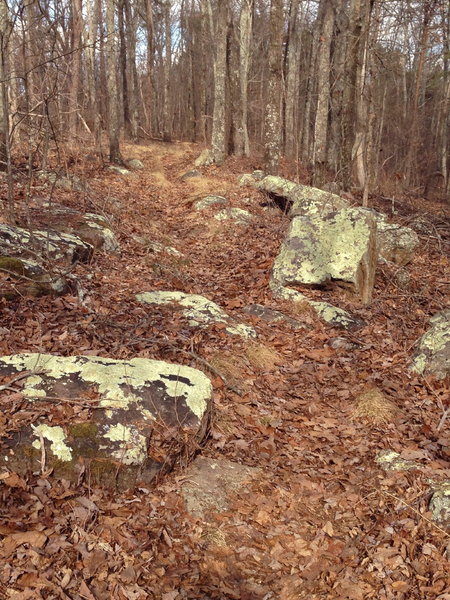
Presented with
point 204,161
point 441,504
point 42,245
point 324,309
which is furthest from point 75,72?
point 204,161

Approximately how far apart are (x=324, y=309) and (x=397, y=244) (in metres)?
3.77

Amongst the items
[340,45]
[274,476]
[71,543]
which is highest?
[340,45]

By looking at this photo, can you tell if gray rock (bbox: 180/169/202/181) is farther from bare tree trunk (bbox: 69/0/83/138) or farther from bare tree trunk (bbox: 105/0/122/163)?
bare tree trunk (bbox: 69/0/83/138)

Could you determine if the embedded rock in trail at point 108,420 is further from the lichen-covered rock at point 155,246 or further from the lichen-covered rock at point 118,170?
the lichen-covered rock at point 118,170

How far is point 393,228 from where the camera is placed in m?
10.1

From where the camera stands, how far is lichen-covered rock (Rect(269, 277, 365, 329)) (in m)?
6.66

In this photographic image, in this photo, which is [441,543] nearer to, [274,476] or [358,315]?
[274,476]

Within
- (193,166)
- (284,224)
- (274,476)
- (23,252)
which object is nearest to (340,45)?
(193,166)

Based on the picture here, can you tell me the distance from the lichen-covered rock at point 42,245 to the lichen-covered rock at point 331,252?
311 centimetres

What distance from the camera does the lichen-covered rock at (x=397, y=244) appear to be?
31.7ft

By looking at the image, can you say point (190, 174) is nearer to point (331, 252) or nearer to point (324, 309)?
point (331, 252)

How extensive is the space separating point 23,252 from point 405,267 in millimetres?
7309

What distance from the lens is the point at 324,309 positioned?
692 centimetres

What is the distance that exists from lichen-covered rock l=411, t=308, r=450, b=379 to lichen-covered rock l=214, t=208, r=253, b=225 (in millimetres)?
5844
